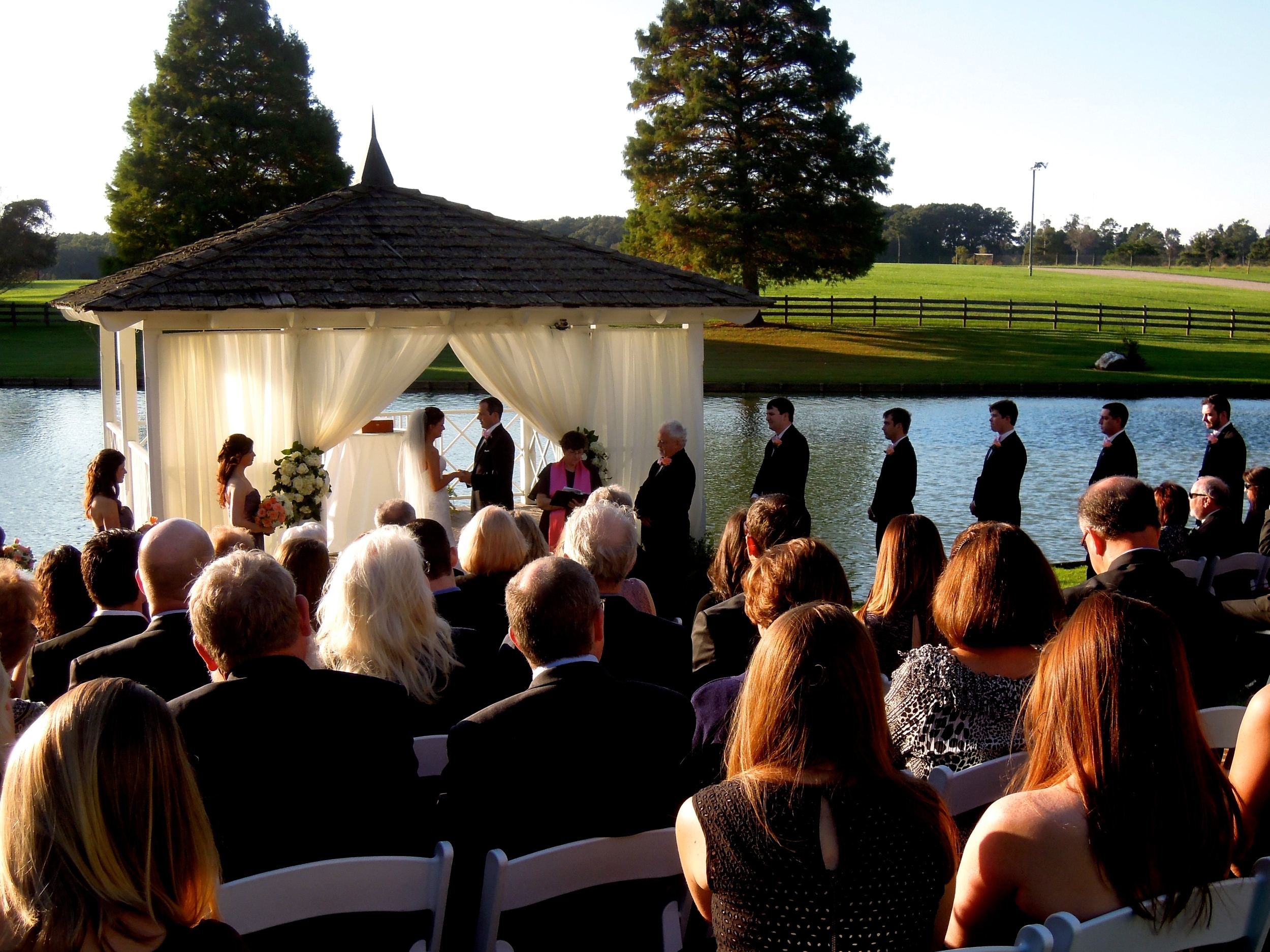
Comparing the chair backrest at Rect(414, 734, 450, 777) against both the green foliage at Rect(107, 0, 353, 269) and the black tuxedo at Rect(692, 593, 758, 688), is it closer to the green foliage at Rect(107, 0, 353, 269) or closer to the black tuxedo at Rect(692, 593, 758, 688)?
the black tuxedo at Rect(692, 593, 758, 688)

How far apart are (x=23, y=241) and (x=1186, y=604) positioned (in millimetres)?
62507

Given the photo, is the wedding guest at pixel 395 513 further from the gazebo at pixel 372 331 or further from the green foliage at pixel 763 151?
the green foliage at pixel 763 151

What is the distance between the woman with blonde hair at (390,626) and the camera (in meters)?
3.64

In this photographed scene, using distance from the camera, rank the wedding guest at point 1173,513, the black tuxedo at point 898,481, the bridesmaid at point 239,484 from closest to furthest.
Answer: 1. the wedding guest at point 1173,513
2. the bridesmaid at point 239,484
3. the black tuxedo at point 898,481

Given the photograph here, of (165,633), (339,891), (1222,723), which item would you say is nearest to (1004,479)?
(1222,723)

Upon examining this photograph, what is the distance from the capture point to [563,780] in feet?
9.34

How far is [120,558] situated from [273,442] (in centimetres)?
582

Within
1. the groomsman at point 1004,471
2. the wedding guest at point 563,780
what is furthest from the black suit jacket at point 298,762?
the groomsman at point 1004,471

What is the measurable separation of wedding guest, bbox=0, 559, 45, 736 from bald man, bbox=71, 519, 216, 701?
0.68 ft

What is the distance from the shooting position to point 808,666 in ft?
7.04

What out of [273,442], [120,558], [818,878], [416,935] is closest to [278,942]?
[416,935]

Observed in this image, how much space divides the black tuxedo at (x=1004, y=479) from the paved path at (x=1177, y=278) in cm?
6442

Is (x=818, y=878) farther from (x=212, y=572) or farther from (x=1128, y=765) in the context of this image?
(x=212, y=572)

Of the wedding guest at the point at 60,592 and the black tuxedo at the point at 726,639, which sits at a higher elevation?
the wedding guest at the point at 60,592
